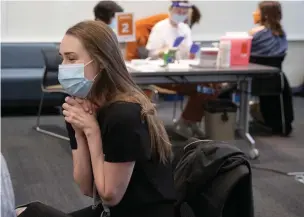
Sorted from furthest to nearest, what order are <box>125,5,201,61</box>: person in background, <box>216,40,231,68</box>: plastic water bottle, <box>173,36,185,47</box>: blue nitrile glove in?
1. <box>125,5,201,61</box>: person in background
2. <box>173,36,185,47</box>: blue nitrile glove
3. <box>216,40,231,68</box>: plastic water bottle

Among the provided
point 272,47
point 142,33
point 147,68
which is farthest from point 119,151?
point 142,33

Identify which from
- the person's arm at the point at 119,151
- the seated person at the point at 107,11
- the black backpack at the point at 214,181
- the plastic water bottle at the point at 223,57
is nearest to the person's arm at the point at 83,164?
the person's arm at the point at 119,151

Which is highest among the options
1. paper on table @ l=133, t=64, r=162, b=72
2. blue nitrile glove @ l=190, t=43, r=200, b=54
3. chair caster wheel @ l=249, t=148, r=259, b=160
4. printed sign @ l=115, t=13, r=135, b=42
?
printed sign @ l=115, t=13, r=135, b=42

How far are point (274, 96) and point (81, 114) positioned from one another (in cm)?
353

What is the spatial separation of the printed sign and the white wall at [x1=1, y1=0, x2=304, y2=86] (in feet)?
A: 6.63

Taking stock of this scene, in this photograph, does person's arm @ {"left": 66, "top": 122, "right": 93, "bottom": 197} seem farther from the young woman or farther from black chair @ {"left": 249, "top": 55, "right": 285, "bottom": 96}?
black chair @ {"left": 249, "top": 55, "right": 285, "bottom": 96}

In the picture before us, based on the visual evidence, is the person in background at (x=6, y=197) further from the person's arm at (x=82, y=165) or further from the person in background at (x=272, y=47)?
the person in background at (x=272, y=47)

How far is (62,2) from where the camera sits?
→ 610cm

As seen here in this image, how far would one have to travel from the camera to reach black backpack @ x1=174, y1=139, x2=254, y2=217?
1441mm

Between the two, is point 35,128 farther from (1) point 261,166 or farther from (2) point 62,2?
(1) point 261,166

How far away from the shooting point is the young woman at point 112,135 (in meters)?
1.52

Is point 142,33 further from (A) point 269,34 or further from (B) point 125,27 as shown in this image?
(A) point 269,34

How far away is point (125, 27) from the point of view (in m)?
4.30

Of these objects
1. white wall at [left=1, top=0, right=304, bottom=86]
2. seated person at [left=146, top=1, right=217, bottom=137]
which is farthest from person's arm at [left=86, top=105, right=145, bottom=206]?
white wall at [left=1, top=0, right=304, bottom=86]
